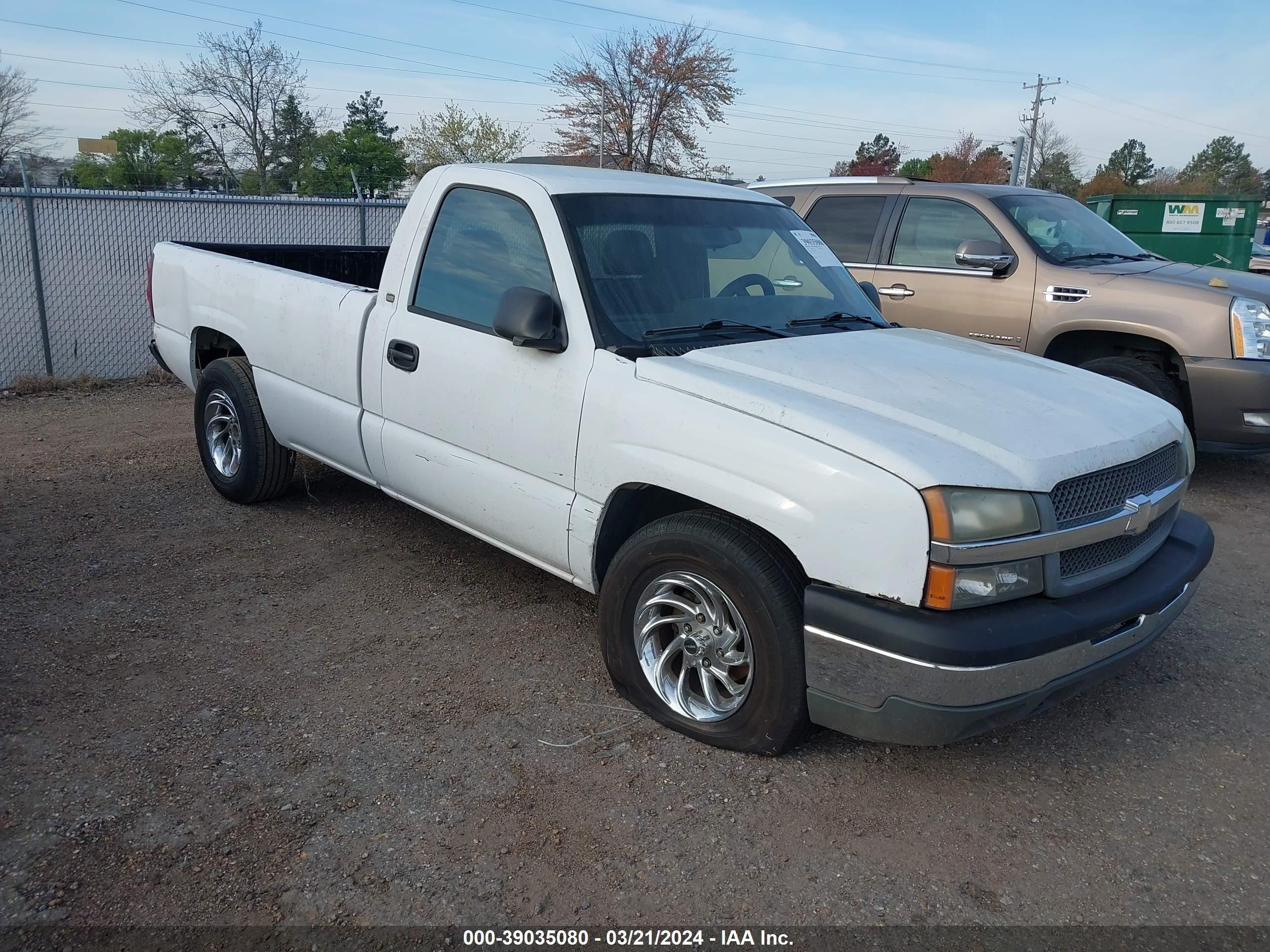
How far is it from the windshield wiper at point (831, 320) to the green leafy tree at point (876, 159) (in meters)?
55.0

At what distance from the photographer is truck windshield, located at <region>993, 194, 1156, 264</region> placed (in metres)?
7.16

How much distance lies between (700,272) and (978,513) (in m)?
1.73

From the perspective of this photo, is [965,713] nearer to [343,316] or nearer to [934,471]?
[934,471]

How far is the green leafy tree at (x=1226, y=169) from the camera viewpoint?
61.8 m

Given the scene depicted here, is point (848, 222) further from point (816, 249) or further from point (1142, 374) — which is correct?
point (816, 249)

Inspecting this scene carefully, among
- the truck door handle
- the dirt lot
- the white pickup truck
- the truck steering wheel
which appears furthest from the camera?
the truck door handle

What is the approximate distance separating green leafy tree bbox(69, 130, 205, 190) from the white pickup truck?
153 feet

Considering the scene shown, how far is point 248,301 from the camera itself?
525 centimetres

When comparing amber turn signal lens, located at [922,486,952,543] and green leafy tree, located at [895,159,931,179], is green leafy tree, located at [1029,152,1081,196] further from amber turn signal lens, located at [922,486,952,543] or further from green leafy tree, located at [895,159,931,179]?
amber turn signal lens, located at [922,486,952,543]

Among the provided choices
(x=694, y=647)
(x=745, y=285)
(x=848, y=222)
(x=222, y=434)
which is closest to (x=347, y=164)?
(x=848, y=222)

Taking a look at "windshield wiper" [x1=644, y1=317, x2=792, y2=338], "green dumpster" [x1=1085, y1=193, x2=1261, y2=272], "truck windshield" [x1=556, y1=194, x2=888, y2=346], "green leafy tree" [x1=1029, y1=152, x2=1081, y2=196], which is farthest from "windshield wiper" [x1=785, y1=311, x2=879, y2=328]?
"green leafy tree" [x1=1029, y1=152, x2=1081, y2=196]

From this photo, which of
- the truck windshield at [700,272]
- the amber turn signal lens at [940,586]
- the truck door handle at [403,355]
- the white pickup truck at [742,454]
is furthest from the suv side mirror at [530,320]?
the amber turn signal lens at [940,586]

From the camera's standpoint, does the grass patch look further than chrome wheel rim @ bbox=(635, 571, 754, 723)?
Yes

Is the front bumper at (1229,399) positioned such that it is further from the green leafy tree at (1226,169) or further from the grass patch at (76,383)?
the green leafy tree at (1226,169)
